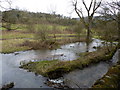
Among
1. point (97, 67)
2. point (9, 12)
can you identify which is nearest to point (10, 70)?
point (9, 12)

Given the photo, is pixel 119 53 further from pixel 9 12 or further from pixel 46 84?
Result: pixel 9 12

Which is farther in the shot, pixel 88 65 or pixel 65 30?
pixel 65 30

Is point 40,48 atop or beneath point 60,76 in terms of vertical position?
atop

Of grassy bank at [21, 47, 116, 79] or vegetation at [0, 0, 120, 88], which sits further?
grassy bank at [21, 47, 116, 79]

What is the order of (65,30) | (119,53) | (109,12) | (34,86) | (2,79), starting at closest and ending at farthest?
(34,86), (2,79), (119,53), (109,12), (65,30)

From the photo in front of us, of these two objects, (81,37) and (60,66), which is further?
(81,37)

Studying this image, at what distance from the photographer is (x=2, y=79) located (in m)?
6.54

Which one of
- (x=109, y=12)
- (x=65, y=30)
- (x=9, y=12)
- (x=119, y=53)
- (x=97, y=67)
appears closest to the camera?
(x=9, y=12)

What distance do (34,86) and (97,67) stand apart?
5.05m

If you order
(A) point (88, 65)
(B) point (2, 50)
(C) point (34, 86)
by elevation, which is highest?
(B) point (2, 50)

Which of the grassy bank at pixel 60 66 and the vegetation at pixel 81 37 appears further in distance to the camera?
the grassy bank at pixel 60 66

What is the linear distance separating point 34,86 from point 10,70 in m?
3.25

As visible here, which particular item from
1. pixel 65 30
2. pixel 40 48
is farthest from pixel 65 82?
pixel 65 30

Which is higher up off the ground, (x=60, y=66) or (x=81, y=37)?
(x=81, y=37)
